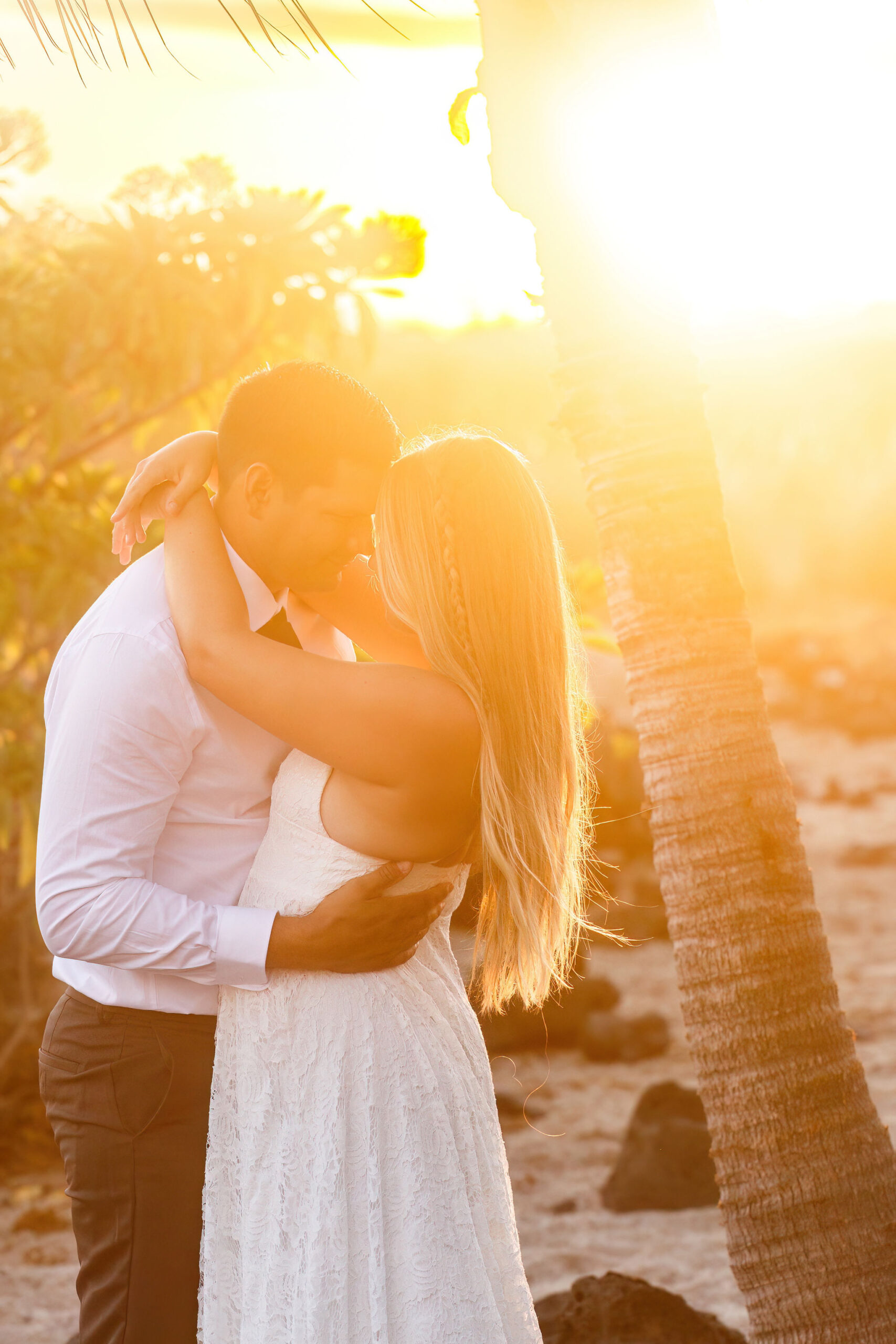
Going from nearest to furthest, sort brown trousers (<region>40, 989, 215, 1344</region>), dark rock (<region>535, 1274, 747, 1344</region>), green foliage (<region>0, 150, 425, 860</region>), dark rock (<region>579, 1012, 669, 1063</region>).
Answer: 1. brown trousers (<region>40, 989, 215, 1344</region>)
2. dark rock (<region>535, 1274, 747, 1344</region>)
3. green foliage (<region>0, 150, 425, 860</region>)
4. dark rock (<region>579, 1012, 669, 1063</region>)

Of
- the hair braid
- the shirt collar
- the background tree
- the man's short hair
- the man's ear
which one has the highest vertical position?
the background tree

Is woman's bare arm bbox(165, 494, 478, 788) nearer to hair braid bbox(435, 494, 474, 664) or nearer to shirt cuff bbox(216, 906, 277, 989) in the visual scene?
hair braid bbox(435, 494, 474, 664)

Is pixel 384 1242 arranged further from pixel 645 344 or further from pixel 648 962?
pixel 648 962

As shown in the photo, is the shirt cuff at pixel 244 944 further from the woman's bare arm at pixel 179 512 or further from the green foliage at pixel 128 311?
the green foliage at pixel 128 311

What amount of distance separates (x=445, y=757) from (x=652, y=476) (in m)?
1.02

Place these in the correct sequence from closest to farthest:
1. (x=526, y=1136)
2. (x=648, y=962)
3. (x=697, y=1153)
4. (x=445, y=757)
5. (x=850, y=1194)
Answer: (x=445, y=757) < (x=850, y=1194) < (x=697, y=1153) < (x=526, y=1136) < (x=648, y=962)

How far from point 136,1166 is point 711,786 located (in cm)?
145

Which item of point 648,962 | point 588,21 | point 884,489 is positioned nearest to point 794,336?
point 884,489

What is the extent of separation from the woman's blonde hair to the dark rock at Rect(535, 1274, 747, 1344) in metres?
1.75

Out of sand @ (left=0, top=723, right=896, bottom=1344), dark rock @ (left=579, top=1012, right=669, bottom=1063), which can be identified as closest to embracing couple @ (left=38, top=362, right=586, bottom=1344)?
sand @ (left=0, top=723, right=896, bottom=1344)

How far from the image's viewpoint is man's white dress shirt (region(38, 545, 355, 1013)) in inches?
88.0

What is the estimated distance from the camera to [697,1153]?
5.78 m

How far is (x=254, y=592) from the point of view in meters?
2.63

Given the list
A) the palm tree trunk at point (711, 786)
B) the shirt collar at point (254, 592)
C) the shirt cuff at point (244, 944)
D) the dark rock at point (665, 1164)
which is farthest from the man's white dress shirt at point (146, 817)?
the dark rock at point (665, 1164)
